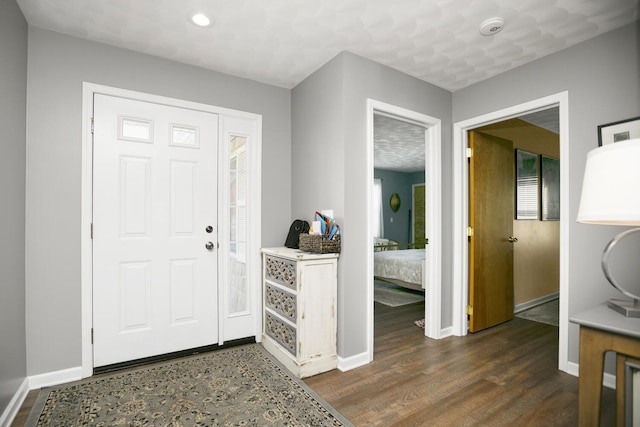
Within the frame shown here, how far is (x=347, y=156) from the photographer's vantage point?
254 centimetres

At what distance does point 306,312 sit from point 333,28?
6.77 ft

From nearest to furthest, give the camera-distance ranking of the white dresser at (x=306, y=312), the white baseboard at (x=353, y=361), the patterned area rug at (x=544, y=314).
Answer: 1. the white dresser at (x=306, y=312)
2. the white baseboard at (x=353, y=361)
3. the patterned area rug at (x=544, y=314)

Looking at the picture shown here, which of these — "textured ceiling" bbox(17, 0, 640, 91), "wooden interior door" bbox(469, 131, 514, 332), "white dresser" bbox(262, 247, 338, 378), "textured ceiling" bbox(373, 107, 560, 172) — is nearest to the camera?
"textured ceiling" bbox(17, 0, 640, 91)

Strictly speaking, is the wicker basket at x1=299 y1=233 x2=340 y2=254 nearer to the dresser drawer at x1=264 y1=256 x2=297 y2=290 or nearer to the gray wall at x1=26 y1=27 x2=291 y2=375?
the dresser drawer at x1=264 y1=256 x2=297 y2=290

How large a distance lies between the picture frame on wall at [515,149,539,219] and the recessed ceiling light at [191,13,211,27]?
12.2 feet

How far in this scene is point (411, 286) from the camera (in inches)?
188

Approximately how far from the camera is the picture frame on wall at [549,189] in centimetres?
427

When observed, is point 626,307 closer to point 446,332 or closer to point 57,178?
point 446,332

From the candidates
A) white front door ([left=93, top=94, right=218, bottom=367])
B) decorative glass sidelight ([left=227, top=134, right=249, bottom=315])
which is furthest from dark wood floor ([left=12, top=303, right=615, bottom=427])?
decorative glass sidelight ([left=227, top=134, right=249, bottom=315])

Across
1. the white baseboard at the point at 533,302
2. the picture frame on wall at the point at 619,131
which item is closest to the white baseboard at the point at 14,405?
the picture frame on wall at the point at 619,131

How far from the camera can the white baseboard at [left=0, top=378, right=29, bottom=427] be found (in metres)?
1.79

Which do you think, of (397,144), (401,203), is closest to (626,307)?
(397,144)

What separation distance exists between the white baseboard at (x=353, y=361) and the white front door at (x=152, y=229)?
3.80ft

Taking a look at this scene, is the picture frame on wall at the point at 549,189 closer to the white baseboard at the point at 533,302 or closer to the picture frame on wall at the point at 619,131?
the white baseboard at the point at 533,302
